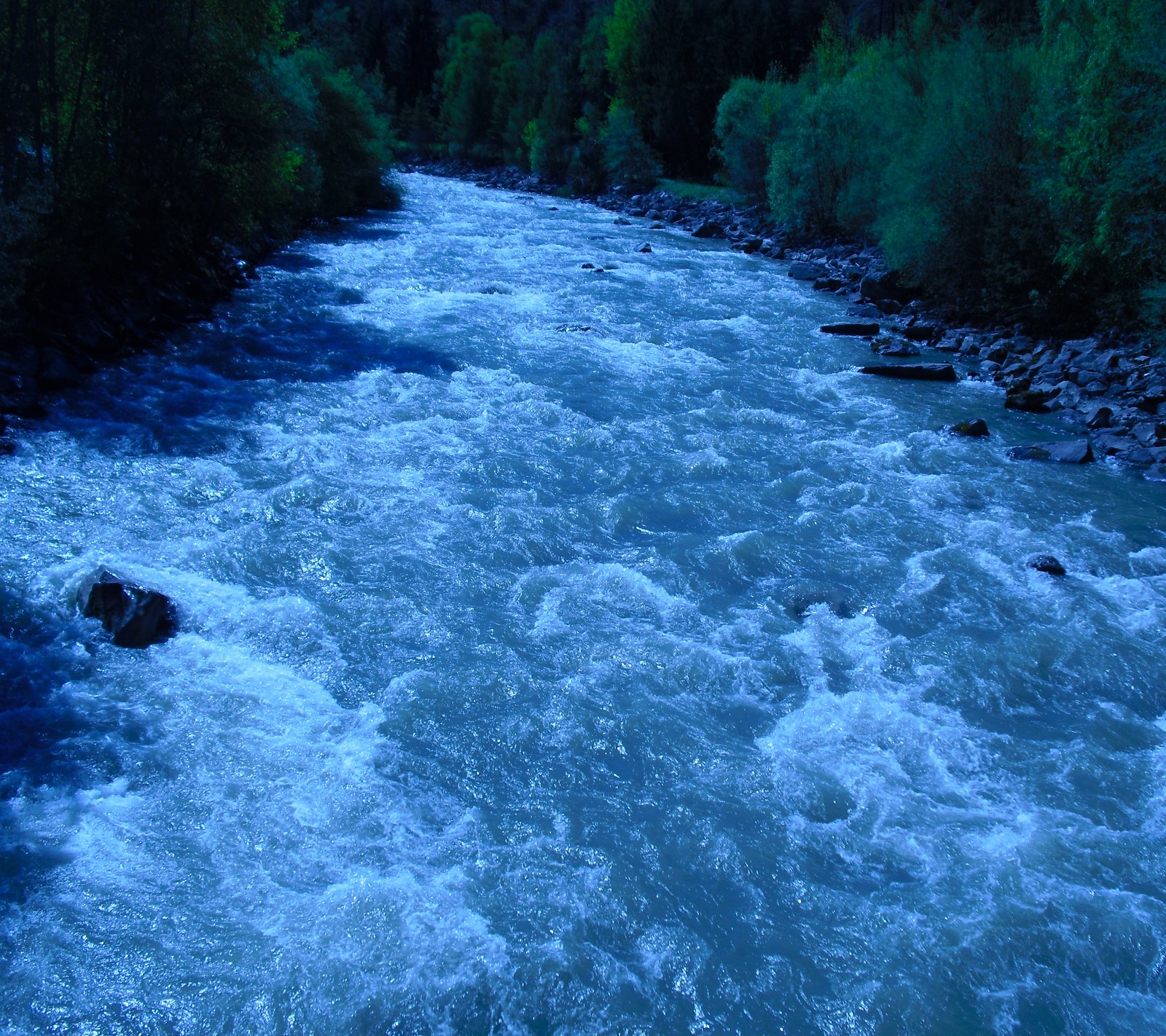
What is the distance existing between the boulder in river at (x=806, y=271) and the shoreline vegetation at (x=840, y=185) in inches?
11.3

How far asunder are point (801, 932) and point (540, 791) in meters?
2.32

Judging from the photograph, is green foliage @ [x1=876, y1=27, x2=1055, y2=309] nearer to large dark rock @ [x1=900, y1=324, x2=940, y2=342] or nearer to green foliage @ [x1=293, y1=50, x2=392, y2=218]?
large dark rock @ [x1=900, y1=324, x2=940, y2=342]

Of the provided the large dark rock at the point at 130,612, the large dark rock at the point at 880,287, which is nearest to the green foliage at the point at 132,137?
the large dark rock at the point at 130,612

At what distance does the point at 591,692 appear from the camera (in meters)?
8.69

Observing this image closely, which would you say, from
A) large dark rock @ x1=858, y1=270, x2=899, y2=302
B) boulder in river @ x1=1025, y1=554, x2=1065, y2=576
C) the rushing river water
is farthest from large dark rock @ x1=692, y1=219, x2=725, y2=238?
boulder in river @ x1=1025, y1=554, x2=1065, y2=576

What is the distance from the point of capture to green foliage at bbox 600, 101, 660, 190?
54500 mm

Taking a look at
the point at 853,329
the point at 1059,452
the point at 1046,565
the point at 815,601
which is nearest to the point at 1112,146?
the point at 853,329

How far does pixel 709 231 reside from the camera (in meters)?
39.2

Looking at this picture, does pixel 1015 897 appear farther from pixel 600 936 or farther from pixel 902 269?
pixel 902 269

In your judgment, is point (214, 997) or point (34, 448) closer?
point (214, 997)

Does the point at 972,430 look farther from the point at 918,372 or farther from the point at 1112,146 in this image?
the point at 1112,146

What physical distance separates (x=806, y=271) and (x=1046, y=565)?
2069 centimetres

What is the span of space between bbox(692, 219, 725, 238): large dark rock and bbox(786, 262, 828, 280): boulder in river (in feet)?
29.1

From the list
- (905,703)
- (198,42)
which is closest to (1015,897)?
(905,703)
